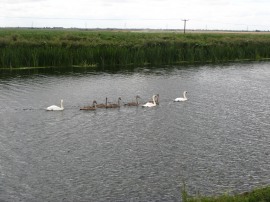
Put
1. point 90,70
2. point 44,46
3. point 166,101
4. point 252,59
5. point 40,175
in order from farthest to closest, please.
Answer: point 252,59 < point 44,46 < point 90,70 < point 166,101 < point 40,175

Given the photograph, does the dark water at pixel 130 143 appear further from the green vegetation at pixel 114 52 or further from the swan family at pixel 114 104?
the green vegetation at pixel 114 52

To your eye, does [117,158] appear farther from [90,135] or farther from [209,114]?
[209,114]

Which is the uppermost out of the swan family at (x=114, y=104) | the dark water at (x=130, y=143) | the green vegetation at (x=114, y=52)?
the green vegetation at (x=114, y=52)

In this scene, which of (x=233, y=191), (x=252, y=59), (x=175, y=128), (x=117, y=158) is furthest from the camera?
(x=252, y=59)

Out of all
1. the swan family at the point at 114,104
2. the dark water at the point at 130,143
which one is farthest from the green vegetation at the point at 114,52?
the swan family at the point at 114,104

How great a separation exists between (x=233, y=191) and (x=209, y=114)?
444 inches

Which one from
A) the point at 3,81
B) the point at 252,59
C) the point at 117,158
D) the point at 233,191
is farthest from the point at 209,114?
the point at 252,59

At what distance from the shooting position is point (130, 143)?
789 inches

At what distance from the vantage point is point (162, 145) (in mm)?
19781

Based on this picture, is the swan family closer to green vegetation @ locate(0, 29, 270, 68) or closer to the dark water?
the dark water

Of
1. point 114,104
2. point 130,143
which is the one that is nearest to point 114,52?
point 114,104

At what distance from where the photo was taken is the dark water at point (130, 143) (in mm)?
15164

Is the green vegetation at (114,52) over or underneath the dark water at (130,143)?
→ over

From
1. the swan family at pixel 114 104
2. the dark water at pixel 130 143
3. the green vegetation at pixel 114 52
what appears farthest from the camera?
the green vegetation at pixel 114 52
